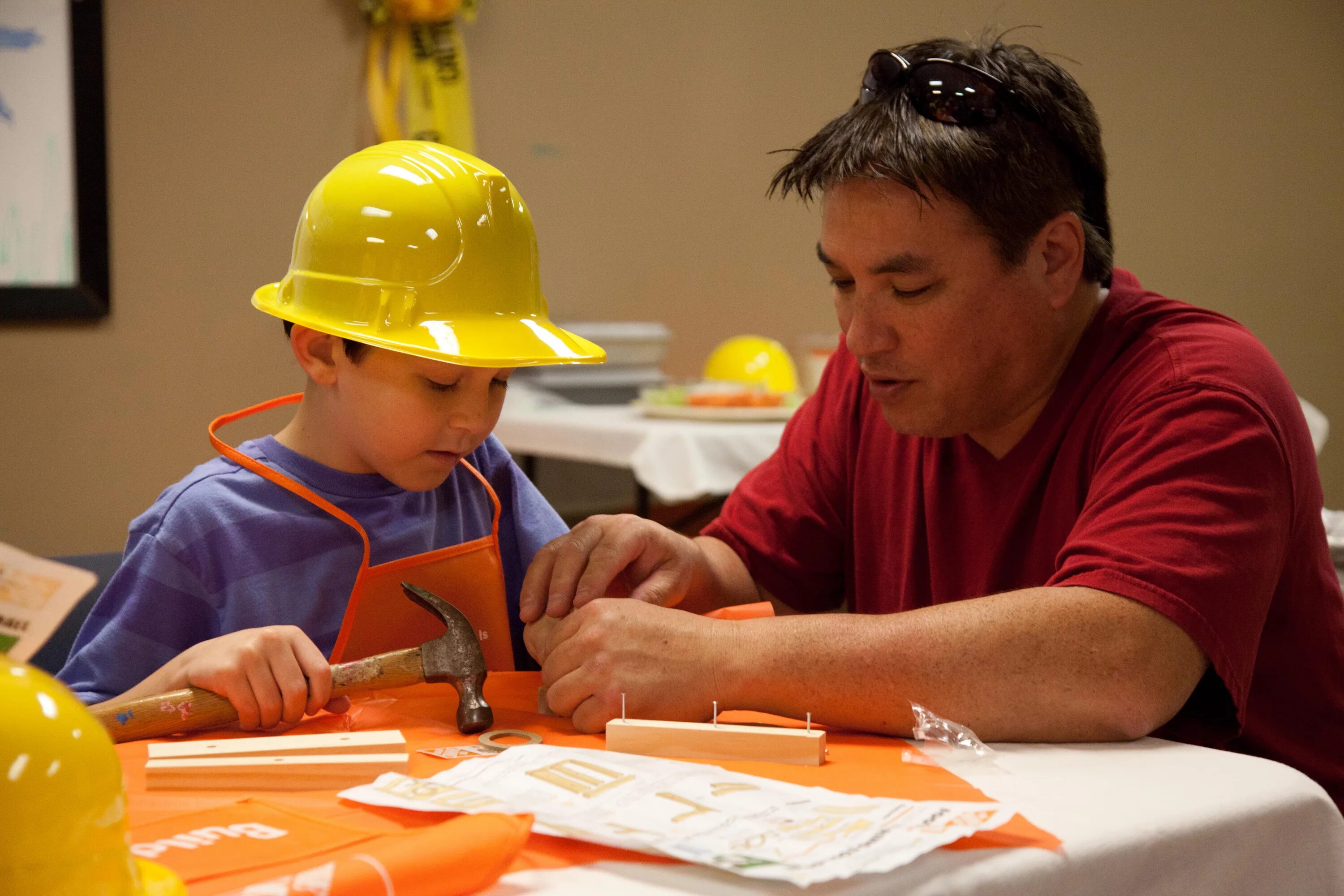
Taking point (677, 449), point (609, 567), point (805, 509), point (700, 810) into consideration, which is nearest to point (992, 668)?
point (700, 810)

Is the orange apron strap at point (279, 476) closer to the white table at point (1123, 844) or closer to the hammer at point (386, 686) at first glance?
A: the hammer at point (386, 686)

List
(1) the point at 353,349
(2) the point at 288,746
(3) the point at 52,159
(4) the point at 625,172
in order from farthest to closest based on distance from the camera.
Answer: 1. (4) the point at 625,172
2. (3) the point at 52,159
3. (1) the point at 353,349
4. (2) the point at 288,746

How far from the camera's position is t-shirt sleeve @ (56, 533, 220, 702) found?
1.36 meters

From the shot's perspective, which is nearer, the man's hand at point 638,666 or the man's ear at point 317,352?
the man's hand at point 638,666

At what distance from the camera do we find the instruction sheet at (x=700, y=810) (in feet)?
2.63

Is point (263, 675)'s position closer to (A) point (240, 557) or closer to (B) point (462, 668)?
(B) point (462, 668)

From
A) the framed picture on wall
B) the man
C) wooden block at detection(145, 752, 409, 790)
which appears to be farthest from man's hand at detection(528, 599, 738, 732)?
the framed picture on wall

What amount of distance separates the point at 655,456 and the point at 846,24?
285cm

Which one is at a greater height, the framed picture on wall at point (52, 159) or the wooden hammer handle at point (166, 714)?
the framed picture on wall at point (52, 159)

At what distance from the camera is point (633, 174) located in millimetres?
4770

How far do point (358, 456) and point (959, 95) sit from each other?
90 centimetres

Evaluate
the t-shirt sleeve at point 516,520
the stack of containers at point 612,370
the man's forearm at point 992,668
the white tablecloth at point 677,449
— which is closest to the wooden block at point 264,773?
the man's forearm at point 992,668

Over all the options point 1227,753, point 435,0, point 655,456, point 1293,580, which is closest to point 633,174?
point 435,0

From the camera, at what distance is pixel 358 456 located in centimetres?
160
